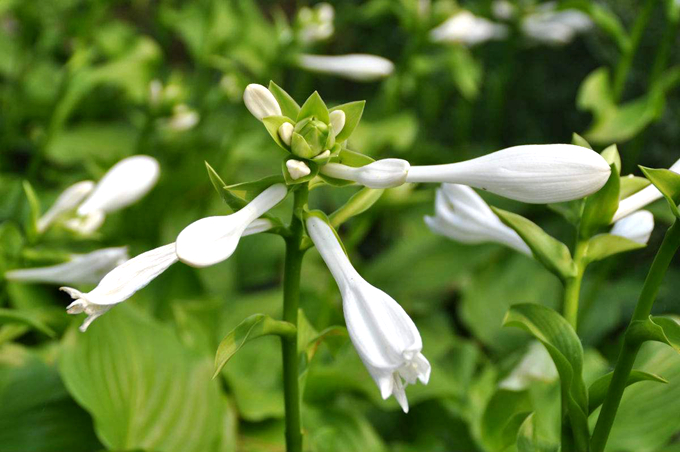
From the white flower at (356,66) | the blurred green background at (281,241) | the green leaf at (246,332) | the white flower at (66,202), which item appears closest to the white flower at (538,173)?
the green leaf at (246,332)

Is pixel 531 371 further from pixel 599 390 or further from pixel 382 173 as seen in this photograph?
pixel 382 173

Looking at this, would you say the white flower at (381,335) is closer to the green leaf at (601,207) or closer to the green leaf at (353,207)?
the green leaf at (353,207)

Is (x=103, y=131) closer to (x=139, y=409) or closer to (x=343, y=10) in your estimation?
(x=343, y=10)

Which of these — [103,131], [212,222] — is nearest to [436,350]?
[212,222]

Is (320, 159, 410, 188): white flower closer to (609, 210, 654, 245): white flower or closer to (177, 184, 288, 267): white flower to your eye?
(177, 184, 288, 267): white flower

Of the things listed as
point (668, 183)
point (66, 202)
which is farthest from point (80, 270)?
point (668, 183)

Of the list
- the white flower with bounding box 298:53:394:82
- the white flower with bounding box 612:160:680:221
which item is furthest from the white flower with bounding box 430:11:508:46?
the white flower with bounding box 612:160:680:221
